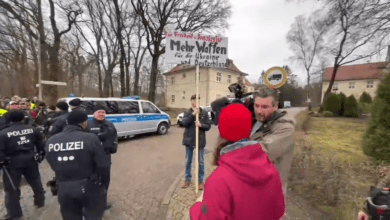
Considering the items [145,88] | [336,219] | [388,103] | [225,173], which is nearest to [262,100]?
[225,173]

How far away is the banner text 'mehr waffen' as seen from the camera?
3270 millimetres

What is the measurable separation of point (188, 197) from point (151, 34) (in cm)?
1705

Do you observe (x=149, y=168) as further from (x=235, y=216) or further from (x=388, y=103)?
(x=388, y=103)

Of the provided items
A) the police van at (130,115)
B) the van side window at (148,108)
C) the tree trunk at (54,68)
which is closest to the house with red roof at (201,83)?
the tree trunk at (54,68)

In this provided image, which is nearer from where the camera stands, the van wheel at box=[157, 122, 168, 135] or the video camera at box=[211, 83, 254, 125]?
the video camera at box=[211, 83, 254, 125]

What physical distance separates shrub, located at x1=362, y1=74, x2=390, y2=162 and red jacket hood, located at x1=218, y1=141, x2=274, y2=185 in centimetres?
402

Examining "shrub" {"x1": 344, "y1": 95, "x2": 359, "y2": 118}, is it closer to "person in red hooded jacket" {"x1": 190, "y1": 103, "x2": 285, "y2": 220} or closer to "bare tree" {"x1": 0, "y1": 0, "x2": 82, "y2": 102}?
"person in red hooded jacket" {"x1": 190, "y1": 103, "x2": 285, "y2": 220}

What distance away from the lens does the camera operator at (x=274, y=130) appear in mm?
1634

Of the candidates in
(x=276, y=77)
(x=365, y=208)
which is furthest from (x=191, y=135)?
(x=365, y=208)

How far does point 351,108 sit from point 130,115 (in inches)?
830

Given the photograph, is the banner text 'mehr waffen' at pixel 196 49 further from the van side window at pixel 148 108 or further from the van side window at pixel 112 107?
the van side window at pixel 148 108

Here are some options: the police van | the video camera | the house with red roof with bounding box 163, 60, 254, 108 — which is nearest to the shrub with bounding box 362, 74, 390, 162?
the video camera

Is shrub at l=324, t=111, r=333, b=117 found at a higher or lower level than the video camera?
lower

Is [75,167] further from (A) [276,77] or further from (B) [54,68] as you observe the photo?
(B) [54,68]
